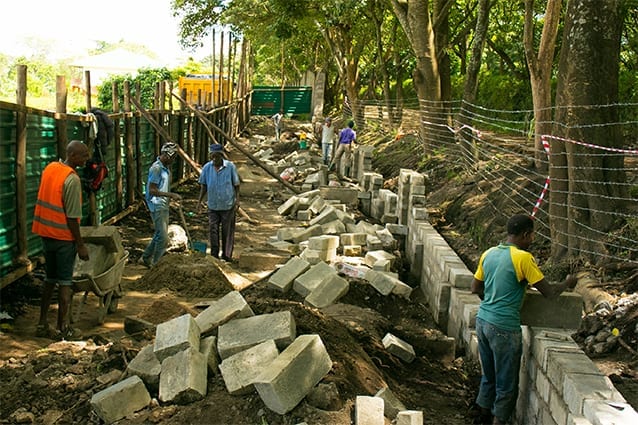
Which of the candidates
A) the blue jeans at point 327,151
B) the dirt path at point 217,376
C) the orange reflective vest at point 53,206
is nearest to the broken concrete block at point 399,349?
the dirt path at point 217,376

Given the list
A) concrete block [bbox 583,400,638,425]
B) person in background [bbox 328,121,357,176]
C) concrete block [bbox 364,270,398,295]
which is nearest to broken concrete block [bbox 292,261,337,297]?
concrete block [bbox 364,270,398,295]

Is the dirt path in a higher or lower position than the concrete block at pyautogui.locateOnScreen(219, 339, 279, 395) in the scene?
lower

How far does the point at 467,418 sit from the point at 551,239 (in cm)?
342

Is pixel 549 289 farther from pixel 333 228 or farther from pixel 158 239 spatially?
pixel 333 228

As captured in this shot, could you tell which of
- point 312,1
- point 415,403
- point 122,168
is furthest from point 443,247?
point 312,1

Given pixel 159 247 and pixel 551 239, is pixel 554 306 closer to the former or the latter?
pixel 551 239

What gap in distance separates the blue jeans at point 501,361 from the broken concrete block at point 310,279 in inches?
119

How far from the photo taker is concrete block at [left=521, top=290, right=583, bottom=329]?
4.95m

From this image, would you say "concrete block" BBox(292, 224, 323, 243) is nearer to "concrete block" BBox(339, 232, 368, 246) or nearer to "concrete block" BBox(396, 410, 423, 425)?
"concrete block" BBox(339, 232, 368, 246)

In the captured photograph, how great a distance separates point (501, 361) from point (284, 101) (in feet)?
140

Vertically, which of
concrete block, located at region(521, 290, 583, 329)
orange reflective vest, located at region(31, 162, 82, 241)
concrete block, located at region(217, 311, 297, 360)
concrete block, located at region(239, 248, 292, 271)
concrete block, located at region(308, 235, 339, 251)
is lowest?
concrete block, located at region(239, 248, 292, 271)

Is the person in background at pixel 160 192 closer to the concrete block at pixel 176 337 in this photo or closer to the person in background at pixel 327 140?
the concrete block at pixel 176 337

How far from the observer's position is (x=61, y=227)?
614cm

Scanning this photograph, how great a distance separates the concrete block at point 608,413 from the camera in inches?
142
